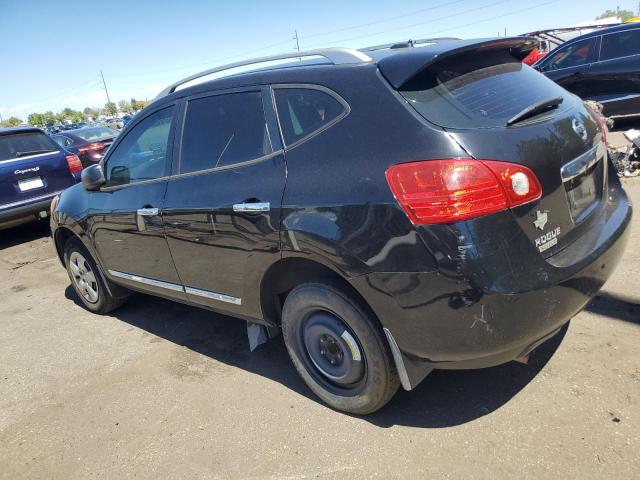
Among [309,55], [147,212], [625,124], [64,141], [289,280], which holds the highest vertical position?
[309,55]

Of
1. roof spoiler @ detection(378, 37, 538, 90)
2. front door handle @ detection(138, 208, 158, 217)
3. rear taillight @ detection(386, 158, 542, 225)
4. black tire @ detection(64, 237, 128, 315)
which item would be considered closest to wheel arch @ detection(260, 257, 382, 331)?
rear taillight @ detection(386, 158, 542, 225)

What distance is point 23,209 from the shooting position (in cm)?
725

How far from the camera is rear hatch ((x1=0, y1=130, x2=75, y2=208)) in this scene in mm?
7191

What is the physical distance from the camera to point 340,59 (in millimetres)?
2533

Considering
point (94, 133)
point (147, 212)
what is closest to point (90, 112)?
point (94, 133)

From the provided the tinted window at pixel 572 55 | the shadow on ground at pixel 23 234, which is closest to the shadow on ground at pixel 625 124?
the tinted window at pixel 572 55

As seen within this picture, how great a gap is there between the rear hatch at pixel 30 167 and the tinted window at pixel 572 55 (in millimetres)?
8886

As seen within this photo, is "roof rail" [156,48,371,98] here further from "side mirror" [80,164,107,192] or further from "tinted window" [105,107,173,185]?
"side mirror" [80,164,107,192]

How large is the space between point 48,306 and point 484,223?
15.4 feet

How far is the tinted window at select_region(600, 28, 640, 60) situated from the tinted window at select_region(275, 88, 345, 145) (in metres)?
7.95

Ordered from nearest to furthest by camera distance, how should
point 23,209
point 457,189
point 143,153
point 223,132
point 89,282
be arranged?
point 457,189
point 223,132
point 143,153
point 89,282
point 23,209

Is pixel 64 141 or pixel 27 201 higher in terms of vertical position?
pixel 64 141

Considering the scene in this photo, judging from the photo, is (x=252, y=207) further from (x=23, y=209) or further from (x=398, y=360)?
(x=23, y=209)

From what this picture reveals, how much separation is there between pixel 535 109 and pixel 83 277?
13.5ft
